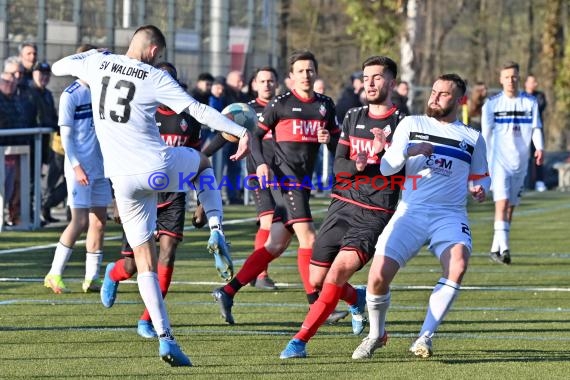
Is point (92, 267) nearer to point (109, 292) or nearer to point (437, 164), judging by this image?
point (109, 292)

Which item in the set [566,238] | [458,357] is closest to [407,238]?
[458,357]

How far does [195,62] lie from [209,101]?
237 inches

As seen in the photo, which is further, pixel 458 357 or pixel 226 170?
pixel 226 170

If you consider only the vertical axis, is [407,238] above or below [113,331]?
above

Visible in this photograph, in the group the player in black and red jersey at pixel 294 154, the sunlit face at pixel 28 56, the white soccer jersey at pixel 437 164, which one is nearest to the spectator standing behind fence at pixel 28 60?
the sunlit face at pixel 28 56

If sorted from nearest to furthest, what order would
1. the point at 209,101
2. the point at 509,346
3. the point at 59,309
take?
the point at 509,346, the point at 59,309, the point at 209,101

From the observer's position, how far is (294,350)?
9375 millimetres

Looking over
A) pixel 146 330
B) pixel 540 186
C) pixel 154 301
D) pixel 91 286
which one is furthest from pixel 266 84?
pixel 540 186

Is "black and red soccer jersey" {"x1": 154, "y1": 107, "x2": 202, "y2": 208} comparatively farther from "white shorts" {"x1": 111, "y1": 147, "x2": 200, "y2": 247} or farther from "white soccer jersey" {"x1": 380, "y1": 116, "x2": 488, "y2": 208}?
"white soccer jersey" {"x1": 380, "y1": 116, "x2": 488, "y2": 208}

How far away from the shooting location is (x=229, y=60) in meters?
28.5

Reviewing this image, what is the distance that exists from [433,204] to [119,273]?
2935 millimetres

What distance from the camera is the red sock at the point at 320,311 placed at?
31.0 feet

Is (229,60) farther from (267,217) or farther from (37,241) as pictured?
(267,217)

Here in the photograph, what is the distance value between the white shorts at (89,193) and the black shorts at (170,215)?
2.31 m
